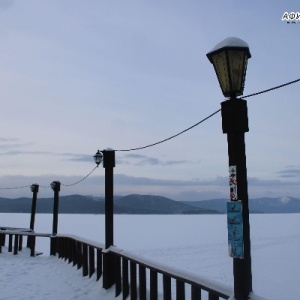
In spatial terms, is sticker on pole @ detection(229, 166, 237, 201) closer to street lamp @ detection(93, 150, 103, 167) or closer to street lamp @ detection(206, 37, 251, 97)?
street lamp @ detection(206, 37, 251, 97)

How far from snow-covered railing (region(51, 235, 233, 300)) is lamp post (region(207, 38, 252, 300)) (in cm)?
40

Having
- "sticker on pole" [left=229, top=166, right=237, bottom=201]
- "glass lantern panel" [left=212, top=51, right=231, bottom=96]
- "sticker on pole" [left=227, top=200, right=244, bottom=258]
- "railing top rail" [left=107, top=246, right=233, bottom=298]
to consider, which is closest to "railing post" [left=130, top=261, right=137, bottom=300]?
"railing top rail" [left=107, top=246, right=233, bottom=298]

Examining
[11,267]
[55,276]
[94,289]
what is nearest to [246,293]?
[94,289]

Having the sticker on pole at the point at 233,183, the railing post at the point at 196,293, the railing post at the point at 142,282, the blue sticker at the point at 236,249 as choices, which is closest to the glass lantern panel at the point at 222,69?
the sticker on pole at the point at 233,183

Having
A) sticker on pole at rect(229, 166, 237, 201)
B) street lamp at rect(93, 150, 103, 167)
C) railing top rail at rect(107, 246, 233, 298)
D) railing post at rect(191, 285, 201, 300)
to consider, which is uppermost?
street lamp at rect(93, 150, 103, 167)

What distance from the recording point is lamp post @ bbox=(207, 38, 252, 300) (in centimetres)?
368

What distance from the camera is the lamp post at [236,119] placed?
12.1 ft

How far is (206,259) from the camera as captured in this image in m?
21.9

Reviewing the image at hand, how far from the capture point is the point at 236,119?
389 cm

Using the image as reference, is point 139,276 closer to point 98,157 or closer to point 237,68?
point 237,68

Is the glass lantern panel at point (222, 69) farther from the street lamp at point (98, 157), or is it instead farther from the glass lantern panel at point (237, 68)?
the street lamp at point (98, 157)

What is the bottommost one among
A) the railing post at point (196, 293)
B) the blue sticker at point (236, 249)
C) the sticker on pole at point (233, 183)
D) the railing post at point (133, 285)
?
the railing post at point (133, 285)

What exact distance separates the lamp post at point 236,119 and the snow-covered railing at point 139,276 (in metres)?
0.40

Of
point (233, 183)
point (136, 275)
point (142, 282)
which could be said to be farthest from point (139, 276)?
point (233, 183)
